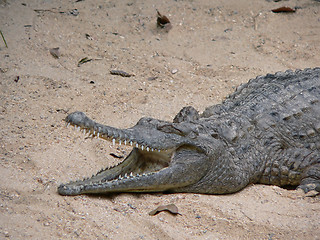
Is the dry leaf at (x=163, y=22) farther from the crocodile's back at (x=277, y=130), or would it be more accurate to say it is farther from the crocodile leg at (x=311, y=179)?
the crocodile leg at (x=311, y=179)

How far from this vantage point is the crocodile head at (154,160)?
12.3 ft

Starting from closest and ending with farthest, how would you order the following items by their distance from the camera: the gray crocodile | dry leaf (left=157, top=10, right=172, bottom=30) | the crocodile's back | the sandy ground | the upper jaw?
the sandy ground → the upper jaw → the gray crocodile → the crocodile's back → dry leaf (left=157, top=10, right=172, bottom=30)

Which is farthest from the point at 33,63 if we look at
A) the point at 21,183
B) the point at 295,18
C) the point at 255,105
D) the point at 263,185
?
the point at 295,18

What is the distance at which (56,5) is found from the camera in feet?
25.0

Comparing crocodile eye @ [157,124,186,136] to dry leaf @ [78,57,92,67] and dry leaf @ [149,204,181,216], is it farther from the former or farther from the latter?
dry leaf @ [78,57,92,67]

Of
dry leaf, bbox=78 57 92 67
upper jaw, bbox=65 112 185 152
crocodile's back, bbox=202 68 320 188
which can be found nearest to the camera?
upper jaw, bbox=65 112 185 152

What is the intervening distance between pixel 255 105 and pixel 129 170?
175cm

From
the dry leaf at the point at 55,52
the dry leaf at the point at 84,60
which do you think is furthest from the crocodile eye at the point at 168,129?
the dry leaf at the point at 55,52

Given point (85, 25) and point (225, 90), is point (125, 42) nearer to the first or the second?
point (85, 25)

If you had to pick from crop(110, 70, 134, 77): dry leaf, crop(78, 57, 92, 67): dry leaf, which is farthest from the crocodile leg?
crop(78, 57, 92, 67): dry leaf

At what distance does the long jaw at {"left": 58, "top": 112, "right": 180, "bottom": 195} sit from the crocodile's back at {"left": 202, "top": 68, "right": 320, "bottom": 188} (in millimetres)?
804

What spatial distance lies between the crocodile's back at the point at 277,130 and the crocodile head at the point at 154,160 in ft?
1.45

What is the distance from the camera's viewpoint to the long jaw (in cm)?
369

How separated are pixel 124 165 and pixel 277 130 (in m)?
1.84
